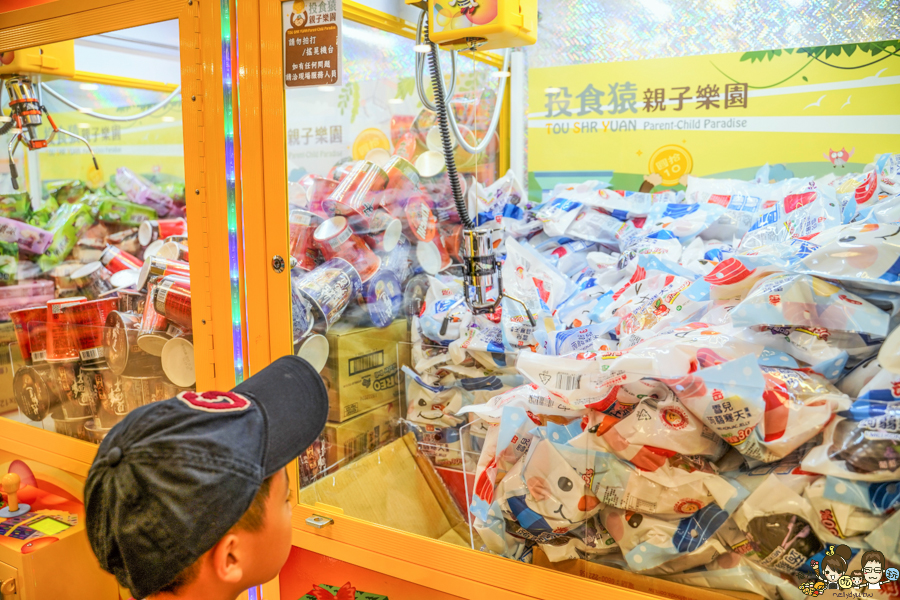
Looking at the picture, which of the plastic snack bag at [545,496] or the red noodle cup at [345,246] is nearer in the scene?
the plastic snack bag at [545,496]

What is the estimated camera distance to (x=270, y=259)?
1.55m

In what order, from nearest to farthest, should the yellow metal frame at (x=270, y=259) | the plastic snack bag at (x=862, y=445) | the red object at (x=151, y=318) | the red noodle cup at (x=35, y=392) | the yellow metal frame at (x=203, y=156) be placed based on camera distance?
the plastic snack bag at (x=862, y=445), the yellow metal frame at (x=270, y=259), the yellow metal frame at (x=203, y=156), the red object at (x=151, y=318), the red noodle cup at (x=35, y=392)

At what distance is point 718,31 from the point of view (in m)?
2.00

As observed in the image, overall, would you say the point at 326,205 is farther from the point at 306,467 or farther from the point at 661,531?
the point at 661,531

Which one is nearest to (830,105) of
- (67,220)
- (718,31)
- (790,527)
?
(718,31)

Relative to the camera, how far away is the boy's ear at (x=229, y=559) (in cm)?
79

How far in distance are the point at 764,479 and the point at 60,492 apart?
6.51 feet

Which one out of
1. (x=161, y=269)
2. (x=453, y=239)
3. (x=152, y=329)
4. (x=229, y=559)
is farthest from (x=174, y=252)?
(x=229, y=559)

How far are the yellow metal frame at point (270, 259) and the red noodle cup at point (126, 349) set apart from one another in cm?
41

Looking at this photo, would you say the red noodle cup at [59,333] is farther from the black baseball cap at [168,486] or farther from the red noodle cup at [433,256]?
the black baseball cap at [168,486]

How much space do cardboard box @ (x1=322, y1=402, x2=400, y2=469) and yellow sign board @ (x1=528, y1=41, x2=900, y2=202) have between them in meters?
1.16

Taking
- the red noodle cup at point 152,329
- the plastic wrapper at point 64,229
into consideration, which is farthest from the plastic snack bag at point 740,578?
the plastic wrapper at point 64,229

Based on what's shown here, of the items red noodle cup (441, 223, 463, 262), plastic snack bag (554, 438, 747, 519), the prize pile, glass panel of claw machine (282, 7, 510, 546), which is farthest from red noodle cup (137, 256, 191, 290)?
plastic snack bag (554, 438, 747, 519)

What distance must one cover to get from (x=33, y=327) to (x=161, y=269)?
1.85 feet
